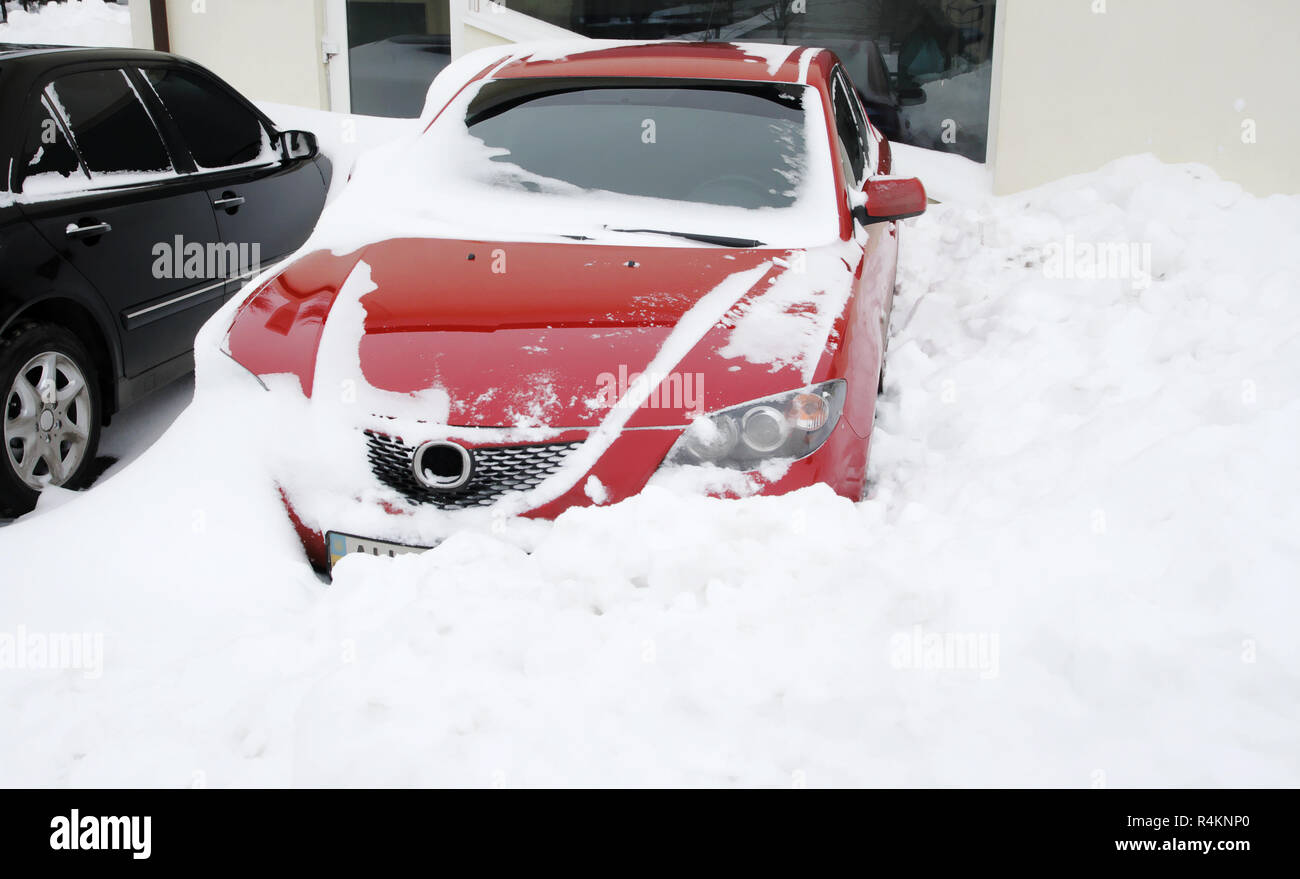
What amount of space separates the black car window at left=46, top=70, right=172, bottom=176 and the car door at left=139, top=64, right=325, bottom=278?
0.64 ft

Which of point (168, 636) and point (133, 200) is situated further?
point (133, 200)

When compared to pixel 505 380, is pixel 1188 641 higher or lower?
lower

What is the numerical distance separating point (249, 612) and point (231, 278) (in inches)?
102

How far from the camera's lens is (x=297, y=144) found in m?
5.21

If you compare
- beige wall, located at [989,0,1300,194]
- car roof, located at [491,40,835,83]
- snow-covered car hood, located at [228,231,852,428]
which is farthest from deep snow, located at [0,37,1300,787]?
beige wall, located at [989,0,1300,194]

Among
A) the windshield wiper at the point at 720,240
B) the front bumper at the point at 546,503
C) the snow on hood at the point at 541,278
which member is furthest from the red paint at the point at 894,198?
the front bumper at the point at 546,503

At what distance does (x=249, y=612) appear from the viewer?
259 centimetres

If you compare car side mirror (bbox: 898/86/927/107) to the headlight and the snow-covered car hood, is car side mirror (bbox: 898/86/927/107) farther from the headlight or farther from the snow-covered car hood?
the headlight

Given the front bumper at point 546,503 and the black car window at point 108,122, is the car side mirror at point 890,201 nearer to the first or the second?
the front bumper at point 546,503

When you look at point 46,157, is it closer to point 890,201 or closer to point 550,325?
point 550,325

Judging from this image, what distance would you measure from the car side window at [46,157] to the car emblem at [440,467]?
6.73 feet

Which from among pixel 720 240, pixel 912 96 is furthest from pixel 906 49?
pixel 720 240
